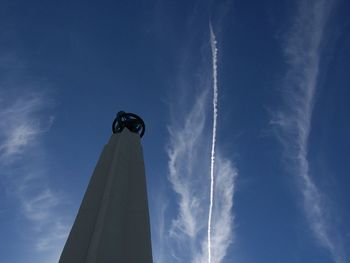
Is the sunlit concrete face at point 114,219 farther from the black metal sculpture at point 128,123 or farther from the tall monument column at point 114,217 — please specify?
the black metal sculpture at point 128,123

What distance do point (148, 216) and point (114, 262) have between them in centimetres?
378

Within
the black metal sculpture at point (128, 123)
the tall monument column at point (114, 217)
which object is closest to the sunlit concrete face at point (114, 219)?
the tall monument column at point (114, 217)

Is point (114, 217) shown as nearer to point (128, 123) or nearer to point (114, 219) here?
point (114, 219)

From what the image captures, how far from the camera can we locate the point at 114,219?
13.7 meters

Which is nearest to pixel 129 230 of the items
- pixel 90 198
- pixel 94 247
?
pixel 94 247

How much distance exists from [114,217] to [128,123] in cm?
1583

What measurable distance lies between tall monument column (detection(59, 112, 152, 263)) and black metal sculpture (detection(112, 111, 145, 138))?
7468 millimetres

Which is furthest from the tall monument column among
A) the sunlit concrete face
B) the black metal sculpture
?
the black metal sculpture

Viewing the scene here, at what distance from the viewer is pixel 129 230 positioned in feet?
46.2

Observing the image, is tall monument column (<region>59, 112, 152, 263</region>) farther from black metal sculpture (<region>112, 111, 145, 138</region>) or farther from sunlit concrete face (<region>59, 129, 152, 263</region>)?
black metal sculpture (<region>112, 111, 145, 138</region>)

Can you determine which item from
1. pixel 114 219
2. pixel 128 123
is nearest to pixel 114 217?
pixel 114 219

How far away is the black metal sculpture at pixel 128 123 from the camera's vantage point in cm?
2889

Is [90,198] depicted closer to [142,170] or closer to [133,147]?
[142,170]

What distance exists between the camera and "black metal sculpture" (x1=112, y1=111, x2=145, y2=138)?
28.9 meters
